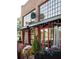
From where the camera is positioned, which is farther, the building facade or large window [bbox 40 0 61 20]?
large window [bbox 40 0 61 20]

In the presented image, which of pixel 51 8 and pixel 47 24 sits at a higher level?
pixel 51 8

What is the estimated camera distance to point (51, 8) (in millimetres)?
11164

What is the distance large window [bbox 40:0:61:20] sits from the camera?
32.8 feet

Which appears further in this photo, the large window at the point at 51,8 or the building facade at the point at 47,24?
the large window at the point at 51,8

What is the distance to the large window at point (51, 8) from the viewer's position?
10.0 metres
